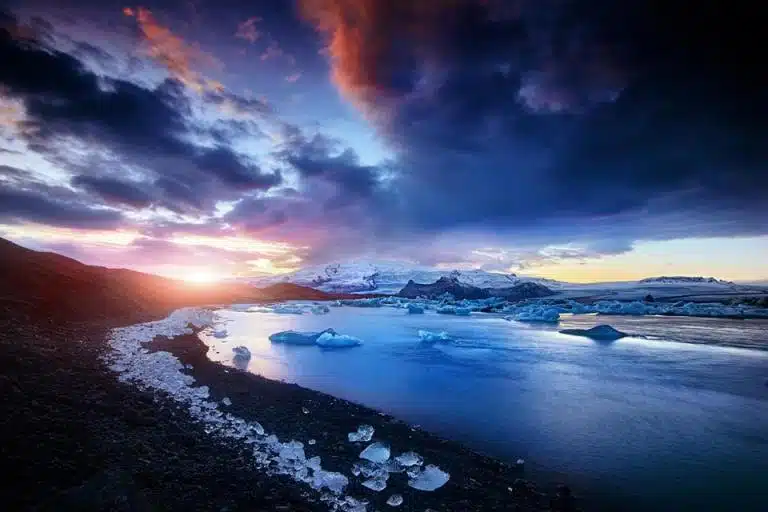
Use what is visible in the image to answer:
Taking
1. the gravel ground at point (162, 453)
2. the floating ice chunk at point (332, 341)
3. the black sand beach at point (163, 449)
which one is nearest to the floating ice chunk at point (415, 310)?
the floating ice chunk at point (332, 341)

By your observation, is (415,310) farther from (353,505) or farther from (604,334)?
(353,505)

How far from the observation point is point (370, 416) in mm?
8234

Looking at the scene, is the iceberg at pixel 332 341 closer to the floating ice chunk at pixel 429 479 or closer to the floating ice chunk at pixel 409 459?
the floating ice chunk at pixel 409 459

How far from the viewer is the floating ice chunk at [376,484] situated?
5.07 metres

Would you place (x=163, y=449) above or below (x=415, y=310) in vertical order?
above

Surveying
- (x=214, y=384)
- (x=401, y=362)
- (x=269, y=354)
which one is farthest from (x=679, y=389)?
(x=269, y=354)

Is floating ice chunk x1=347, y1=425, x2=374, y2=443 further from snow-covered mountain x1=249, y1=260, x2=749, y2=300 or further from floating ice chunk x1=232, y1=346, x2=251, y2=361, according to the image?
snow-covered mountain x1=249, y1=260, x2=749, y2=300

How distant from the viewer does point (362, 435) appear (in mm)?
6879

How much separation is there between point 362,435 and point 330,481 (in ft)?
5.78

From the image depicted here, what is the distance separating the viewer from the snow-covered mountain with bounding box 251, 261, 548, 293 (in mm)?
116656

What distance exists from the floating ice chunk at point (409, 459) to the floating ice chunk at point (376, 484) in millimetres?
648

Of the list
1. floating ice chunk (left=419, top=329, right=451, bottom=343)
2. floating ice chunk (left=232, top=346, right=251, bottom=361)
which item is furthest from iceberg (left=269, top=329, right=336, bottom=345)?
floating ice chunk (left=419, top=329, right=451, bottom=343)

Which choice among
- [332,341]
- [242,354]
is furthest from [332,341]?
[242,354]

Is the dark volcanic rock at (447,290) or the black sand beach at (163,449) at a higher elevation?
the dark volcanic rock at (447,290)
